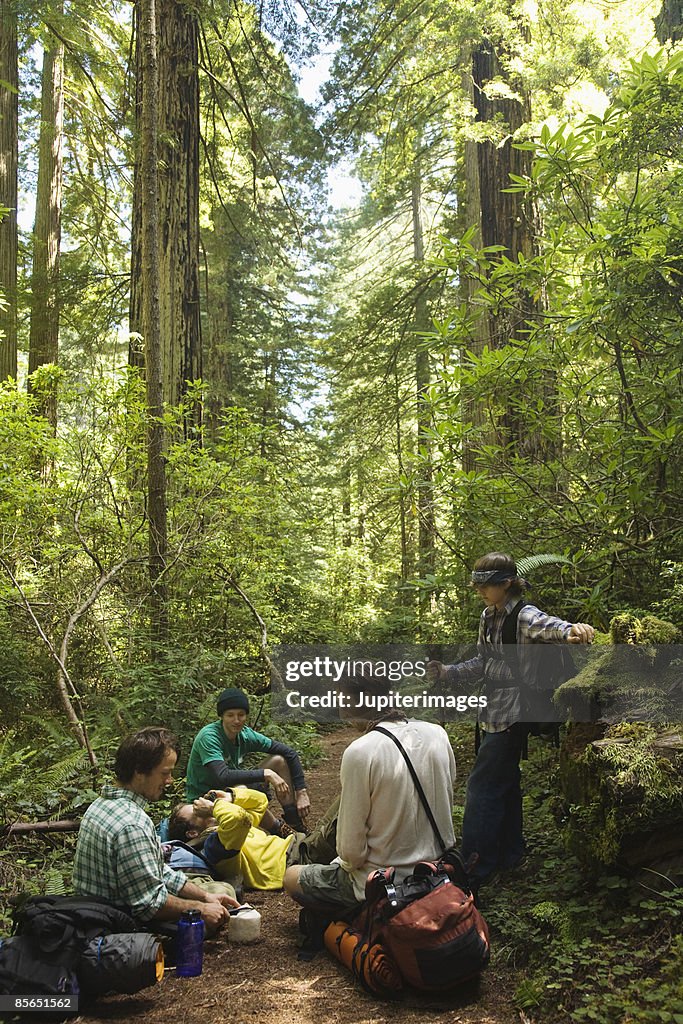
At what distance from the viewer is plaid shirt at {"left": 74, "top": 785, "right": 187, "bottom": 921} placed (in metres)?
Answer: 3.52

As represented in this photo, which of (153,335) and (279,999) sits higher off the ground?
(153,335)

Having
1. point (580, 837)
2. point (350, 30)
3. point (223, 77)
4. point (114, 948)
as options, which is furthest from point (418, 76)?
point (114, 948)

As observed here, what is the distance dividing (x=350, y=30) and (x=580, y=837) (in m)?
10.1

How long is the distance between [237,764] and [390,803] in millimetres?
2414

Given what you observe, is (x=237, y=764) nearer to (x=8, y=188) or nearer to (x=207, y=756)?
(x=207, y=756)

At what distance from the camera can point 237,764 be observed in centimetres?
578

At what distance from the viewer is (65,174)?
14625 mm

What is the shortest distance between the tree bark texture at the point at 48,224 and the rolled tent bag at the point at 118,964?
1006 cm

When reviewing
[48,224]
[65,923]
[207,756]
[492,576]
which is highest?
[48,224]

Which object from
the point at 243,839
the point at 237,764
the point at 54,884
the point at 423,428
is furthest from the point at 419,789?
the point at 423,428

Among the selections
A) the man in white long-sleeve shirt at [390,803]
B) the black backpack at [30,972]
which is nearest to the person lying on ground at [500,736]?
the man in white long-sleeve shirt at [390,803]

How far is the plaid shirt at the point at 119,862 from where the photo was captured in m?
3.52

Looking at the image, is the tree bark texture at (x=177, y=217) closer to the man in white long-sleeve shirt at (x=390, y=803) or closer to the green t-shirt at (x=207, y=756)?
the green t-shirt at (x=207, y=756)

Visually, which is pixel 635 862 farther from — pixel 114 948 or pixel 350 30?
pixel 350 30
